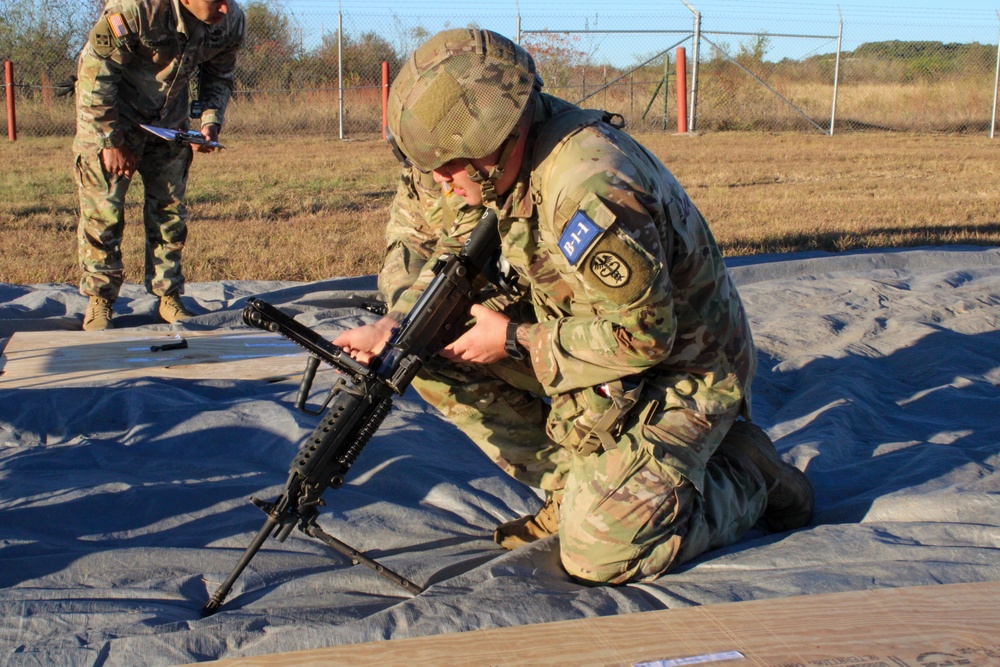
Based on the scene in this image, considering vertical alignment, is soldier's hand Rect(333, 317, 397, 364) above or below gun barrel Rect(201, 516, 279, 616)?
above

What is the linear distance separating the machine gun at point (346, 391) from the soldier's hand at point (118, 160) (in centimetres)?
308

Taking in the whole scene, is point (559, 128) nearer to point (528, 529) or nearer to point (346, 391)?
point (346, 391)

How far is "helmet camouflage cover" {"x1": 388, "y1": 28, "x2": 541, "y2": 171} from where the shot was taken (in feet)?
7.52

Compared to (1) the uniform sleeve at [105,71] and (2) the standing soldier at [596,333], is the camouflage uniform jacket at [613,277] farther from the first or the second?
(1) the uniform sleeve at [105,71]

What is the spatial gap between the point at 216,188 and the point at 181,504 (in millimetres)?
8989

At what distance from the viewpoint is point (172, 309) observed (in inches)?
208

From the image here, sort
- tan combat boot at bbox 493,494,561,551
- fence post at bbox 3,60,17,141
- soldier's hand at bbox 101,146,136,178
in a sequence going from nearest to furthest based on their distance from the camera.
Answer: tan combat boot at bbox 493,494,561,551 < soldier's hand at bbox 101,146,136,178 < fence post at bbox 3,60,17,141

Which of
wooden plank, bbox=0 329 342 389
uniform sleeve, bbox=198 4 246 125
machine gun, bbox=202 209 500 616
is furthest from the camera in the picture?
uniform sleeve, bbox=198 4 246 125

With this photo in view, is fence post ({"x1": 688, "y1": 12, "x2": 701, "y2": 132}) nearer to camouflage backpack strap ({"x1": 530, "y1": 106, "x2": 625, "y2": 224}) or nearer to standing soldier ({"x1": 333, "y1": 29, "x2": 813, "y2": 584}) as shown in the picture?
standing soldier ({"x1": 333, "y1": 29, "x2": 813, "y2": 584})

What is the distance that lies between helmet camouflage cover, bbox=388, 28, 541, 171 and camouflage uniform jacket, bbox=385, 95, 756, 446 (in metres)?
0.15

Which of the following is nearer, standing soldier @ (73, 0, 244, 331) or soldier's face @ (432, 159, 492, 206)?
soldier's face @ (432, 159, 492, 206)

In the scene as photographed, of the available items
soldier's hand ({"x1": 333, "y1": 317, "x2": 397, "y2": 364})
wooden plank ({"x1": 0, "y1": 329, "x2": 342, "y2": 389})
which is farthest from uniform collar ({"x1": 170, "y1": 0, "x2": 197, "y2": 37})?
soldier's hand ({"x1": 333, "y1": 317, "x2": 397, "y2": 364})

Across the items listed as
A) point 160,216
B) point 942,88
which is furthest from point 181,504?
point 942,88

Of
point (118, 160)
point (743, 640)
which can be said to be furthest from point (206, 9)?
point (743, 640)
